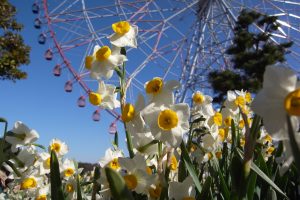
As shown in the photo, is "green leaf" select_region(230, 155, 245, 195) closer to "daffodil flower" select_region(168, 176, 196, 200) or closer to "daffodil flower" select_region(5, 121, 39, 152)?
"daffodil flower" select_region(168, 176, 196, 200)

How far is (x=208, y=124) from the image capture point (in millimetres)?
1229

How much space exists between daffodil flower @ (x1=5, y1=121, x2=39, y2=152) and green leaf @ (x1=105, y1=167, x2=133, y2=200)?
49 centimetres

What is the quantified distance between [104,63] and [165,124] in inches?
8.4

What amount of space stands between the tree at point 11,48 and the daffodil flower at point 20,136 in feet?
26.4

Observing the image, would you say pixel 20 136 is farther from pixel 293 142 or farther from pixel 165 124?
pixel 293 142

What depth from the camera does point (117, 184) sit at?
20.7 inches

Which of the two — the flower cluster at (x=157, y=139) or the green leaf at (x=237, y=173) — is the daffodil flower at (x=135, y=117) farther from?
the green leaf at (x=237, y=173)

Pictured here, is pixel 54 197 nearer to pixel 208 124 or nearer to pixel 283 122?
pixel 283 122

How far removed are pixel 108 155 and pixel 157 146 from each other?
0.52 feet

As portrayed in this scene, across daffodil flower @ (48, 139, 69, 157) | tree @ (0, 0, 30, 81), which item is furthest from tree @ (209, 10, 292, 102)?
daffodil flower @ (48, 139, 69, 157)

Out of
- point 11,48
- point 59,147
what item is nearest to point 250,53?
point 11,48

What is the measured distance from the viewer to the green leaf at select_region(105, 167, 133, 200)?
51cm

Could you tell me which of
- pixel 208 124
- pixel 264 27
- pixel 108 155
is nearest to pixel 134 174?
pixel 108 155

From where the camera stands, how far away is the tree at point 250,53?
12820 millimetres
